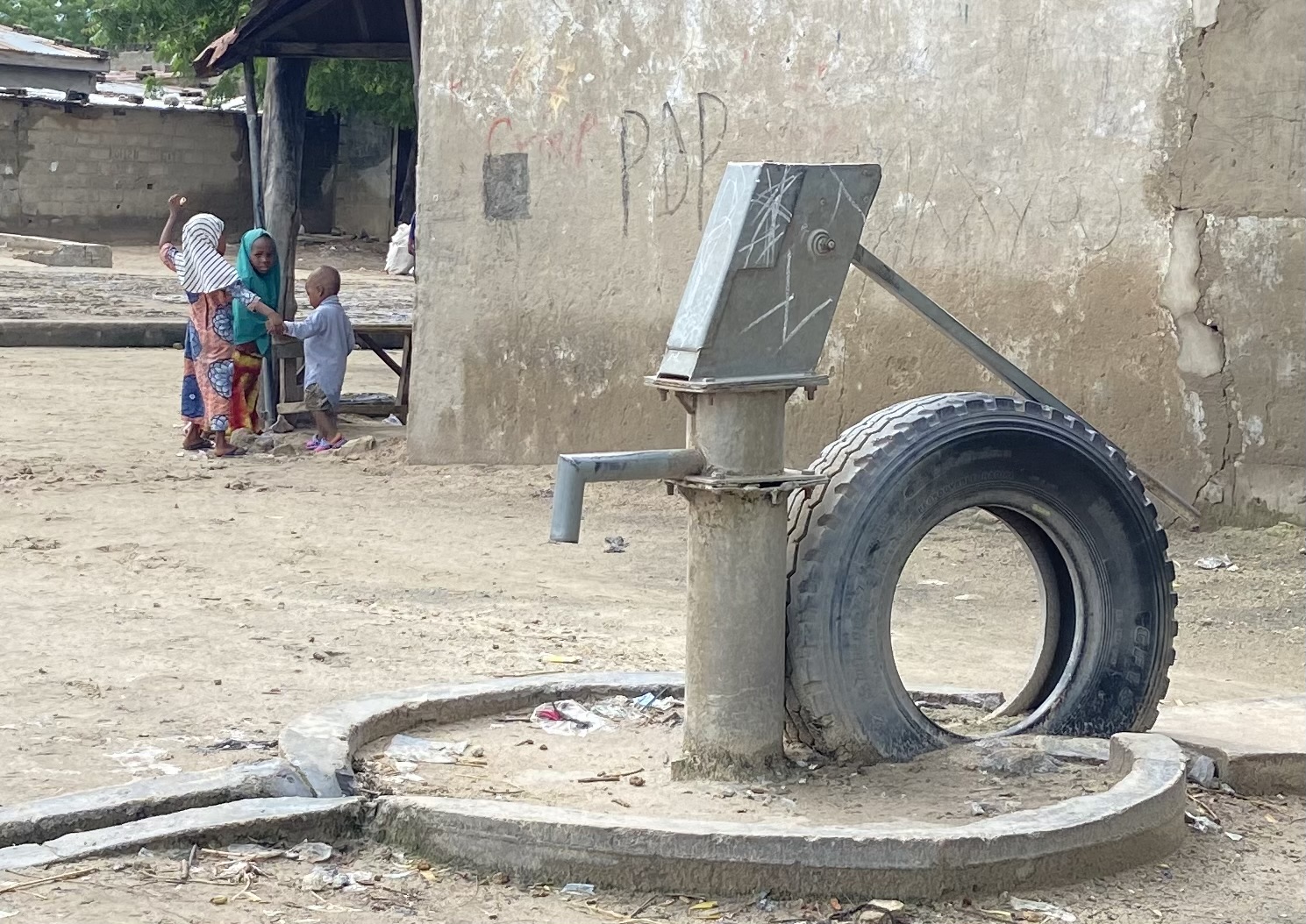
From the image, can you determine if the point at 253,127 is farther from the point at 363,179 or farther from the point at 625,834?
the point at 363,179

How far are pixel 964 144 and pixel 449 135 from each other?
115 inches

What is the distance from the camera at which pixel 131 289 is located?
20.4 meters

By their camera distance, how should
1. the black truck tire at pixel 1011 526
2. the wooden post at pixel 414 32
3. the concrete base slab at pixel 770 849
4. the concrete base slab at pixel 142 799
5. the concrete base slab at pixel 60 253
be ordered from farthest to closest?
the concrete base slab at pixel 60 253 < the wooden post at pixel 414 32 < the black truck tire at pixel 1011 526 < the concrete base slab at pixel 142 799 < the concrete base slab at pixel 770 849

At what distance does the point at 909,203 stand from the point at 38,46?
30.9m

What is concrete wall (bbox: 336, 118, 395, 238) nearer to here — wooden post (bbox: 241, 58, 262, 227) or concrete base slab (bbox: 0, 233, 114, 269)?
concrete base slab (bbox: 0, 233, 114, 269)

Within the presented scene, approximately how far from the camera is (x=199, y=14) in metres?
16.8

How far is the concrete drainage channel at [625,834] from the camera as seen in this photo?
10.9 ft

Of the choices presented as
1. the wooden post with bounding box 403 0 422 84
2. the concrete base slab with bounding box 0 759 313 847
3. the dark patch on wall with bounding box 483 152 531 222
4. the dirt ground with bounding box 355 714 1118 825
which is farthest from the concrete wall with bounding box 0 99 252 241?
the concrete base slab with bounding box 0 759 313 847

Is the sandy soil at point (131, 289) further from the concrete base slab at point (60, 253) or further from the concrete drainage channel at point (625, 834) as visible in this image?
the concrete drainage channel at point (625, 834)

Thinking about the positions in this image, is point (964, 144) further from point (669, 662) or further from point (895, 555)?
point (895, 555)

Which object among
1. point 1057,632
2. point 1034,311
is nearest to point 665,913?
point 1057,632

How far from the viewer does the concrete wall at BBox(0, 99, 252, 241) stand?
88.8ft

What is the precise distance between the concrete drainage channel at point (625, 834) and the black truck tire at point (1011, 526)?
1.27ft

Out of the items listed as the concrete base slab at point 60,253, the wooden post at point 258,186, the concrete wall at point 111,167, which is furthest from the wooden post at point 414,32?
the concrete wall at point 111,167
